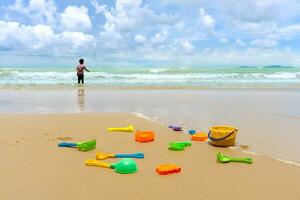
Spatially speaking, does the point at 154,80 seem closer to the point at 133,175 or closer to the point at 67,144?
the point at 67,144

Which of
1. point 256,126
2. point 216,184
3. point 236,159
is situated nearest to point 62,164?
point 216,184

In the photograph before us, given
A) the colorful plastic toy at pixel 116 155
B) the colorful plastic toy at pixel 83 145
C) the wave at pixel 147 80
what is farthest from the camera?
the wave at pixel 147 80

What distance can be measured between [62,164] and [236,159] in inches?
93.2

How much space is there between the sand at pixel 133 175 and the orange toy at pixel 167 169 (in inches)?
3.1

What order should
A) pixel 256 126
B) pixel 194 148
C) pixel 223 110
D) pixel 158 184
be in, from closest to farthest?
pixel 158 184
pixel 194 148
pixel 256 126
pixel 223 110

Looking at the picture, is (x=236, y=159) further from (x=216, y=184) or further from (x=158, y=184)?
(x=158, y=184)

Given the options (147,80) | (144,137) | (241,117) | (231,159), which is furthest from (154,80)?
(231,159)

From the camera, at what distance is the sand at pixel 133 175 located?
3.68 metres

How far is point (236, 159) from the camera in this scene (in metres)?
4.80

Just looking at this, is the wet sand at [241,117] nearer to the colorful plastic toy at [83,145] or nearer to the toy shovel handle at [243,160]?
the toy shovel handle at [243,160]

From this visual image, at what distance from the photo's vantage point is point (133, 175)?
14.0 feet

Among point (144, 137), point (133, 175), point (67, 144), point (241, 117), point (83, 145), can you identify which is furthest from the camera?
point (241, 117)

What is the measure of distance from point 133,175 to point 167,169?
0.42 meters

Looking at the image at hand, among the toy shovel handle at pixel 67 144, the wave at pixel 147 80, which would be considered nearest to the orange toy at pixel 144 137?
the toy shovel handle at pixel 67 144
